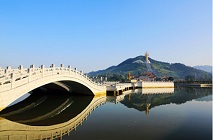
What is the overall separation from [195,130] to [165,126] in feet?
4.56

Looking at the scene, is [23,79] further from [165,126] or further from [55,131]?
[165,126]

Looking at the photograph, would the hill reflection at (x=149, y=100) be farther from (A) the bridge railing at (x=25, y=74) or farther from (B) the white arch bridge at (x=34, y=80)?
(A) the bridge railing at (x=25, y=74)

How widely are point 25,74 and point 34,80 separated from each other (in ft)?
3.37

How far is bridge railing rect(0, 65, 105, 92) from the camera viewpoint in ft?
38.8

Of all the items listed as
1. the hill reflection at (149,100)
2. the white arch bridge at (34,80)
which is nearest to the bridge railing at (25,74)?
the white arch bridge at (34,80)

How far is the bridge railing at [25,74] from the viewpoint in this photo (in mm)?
11820

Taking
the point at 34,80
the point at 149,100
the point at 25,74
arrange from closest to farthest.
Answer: the point at 25,74
the point at 34,80
the point at 149,100

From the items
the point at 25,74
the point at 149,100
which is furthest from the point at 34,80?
the point at 149,100

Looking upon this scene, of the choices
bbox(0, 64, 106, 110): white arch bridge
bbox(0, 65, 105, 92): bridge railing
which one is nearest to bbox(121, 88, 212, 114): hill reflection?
bbox(0, 64, 106, 110): white arch bridge

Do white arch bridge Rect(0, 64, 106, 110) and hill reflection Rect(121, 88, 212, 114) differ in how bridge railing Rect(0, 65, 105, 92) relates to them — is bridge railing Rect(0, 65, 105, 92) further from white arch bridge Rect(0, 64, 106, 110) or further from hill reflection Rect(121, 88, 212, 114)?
hill reflection Rect(121, 88, 212, 114)

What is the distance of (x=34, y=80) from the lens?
47.1ft

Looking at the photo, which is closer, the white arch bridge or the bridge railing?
the white arch bridge

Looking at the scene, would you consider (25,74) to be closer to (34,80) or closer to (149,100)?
(34,80)

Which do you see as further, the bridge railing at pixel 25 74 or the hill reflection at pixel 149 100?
the hill reflection at pixel 149 100
